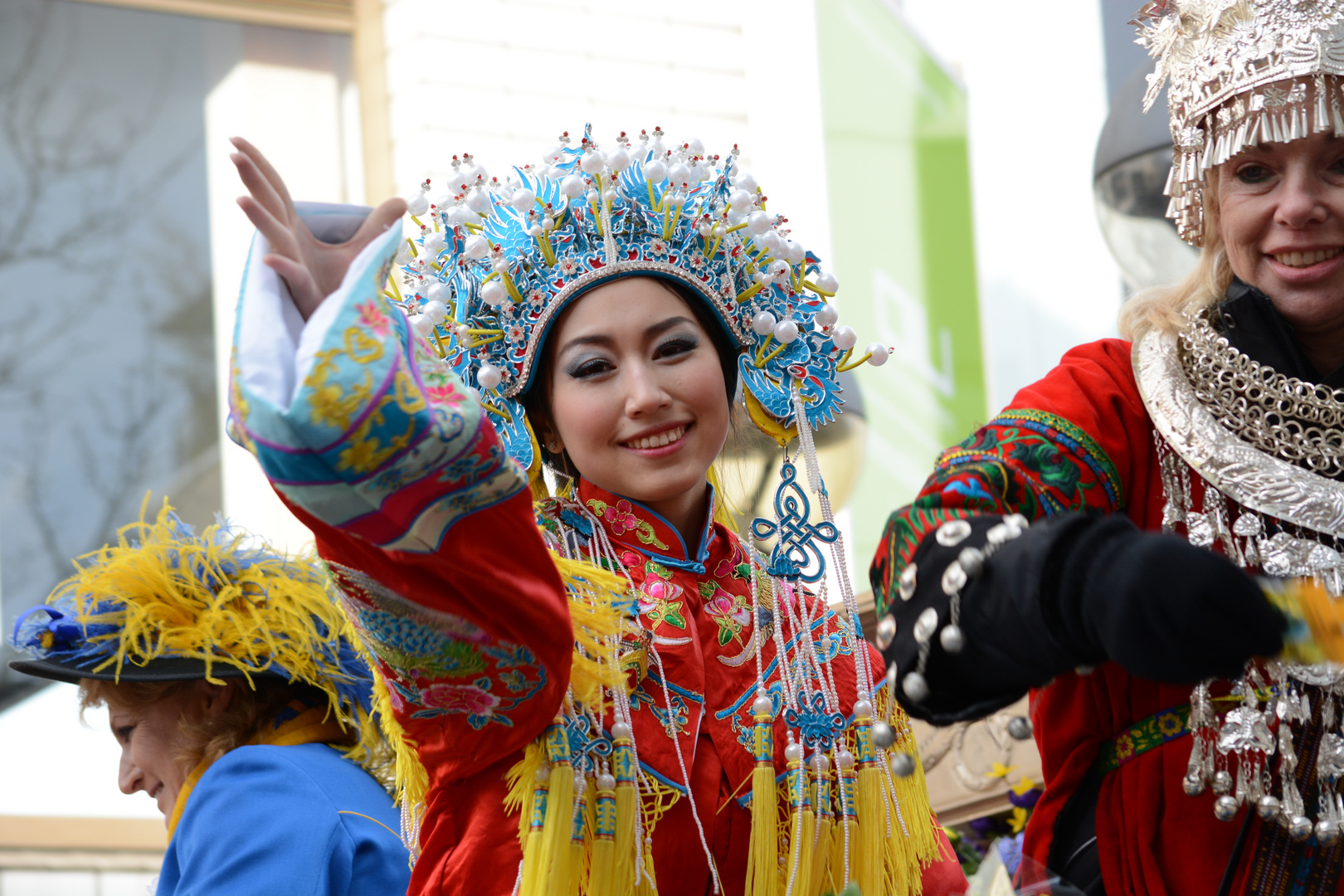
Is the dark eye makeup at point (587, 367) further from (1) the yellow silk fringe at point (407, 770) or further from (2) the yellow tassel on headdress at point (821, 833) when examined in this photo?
(2) the yellow tassel on headdress at point (821, 833)

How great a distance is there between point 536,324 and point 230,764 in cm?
117

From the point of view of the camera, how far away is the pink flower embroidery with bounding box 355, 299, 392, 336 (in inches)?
66.3

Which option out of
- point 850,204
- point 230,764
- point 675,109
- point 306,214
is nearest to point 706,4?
point 675,109

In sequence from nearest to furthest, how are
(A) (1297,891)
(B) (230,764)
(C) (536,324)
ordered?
(A) (1297,891) → (C) (536,324) → (B) (230,764)

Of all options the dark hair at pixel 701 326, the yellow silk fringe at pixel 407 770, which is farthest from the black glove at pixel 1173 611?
the dark hair at pixel 701 326

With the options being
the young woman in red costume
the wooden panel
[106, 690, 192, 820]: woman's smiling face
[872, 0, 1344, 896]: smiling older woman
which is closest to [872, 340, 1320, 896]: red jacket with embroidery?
[872, 0, 1344, 896]: smiling older woman

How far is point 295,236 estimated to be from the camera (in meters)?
1.80

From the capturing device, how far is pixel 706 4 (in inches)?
313

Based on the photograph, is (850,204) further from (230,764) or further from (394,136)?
(230,764)

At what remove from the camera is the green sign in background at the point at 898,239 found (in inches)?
308

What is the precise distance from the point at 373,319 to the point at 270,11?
6.22m

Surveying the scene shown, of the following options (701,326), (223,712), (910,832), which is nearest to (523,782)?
(910,832)

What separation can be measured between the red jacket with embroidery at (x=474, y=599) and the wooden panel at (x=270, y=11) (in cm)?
559

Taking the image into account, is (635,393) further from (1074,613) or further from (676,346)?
(1074,613)
